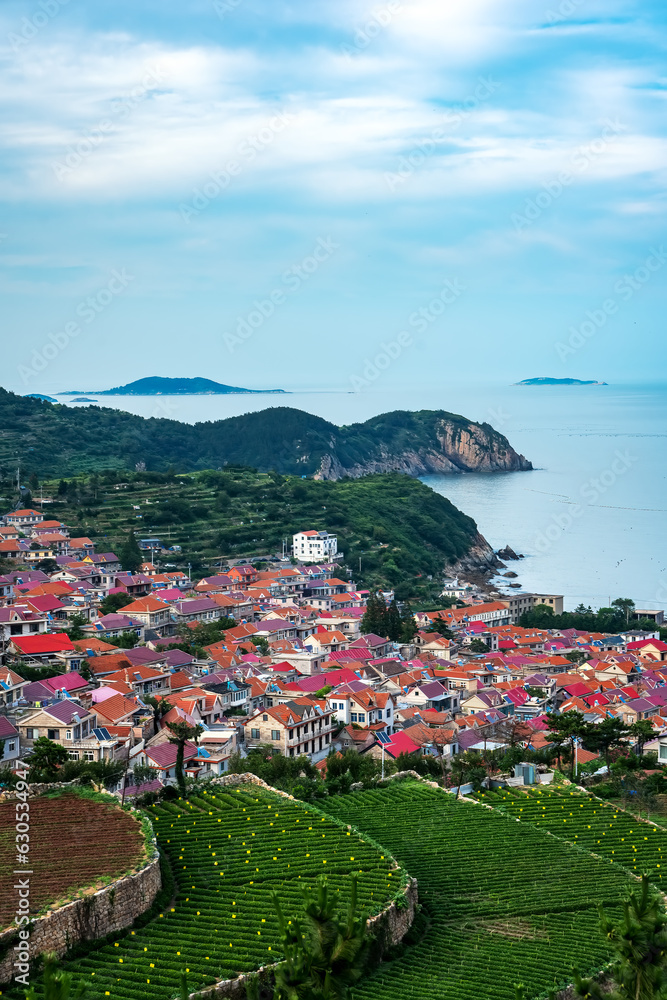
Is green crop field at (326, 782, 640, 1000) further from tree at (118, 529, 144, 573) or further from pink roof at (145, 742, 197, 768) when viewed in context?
tree at (118, 529, 144, 573)

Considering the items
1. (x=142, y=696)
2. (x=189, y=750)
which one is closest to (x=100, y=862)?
(x=189, y=750)

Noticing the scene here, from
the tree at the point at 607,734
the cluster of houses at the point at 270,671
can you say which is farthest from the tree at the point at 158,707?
the tree at the point at 607,734

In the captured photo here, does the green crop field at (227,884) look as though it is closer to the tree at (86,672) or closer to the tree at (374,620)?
the tree at (86,672)

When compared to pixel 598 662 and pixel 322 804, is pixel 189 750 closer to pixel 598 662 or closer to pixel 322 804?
pixel 322 804

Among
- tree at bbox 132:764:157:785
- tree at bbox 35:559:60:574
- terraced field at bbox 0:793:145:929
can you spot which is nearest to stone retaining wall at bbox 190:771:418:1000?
terraced field at bbox 0:793:145:929

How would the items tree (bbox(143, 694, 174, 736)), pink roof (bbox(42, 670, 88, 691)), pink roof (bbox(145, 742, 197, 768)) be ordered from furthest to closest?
pink roof (bbox(42, 670, 88, 691)) → tree (bbox(143, 694, 174, 736)) → pink roof (bbox(145, 742, 197, 768))

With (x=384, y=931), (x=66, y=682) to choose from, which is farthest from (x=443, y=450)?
(x=384, y=931)

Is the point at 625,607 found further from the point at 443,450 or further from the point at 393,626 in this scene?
the point at 443,450
